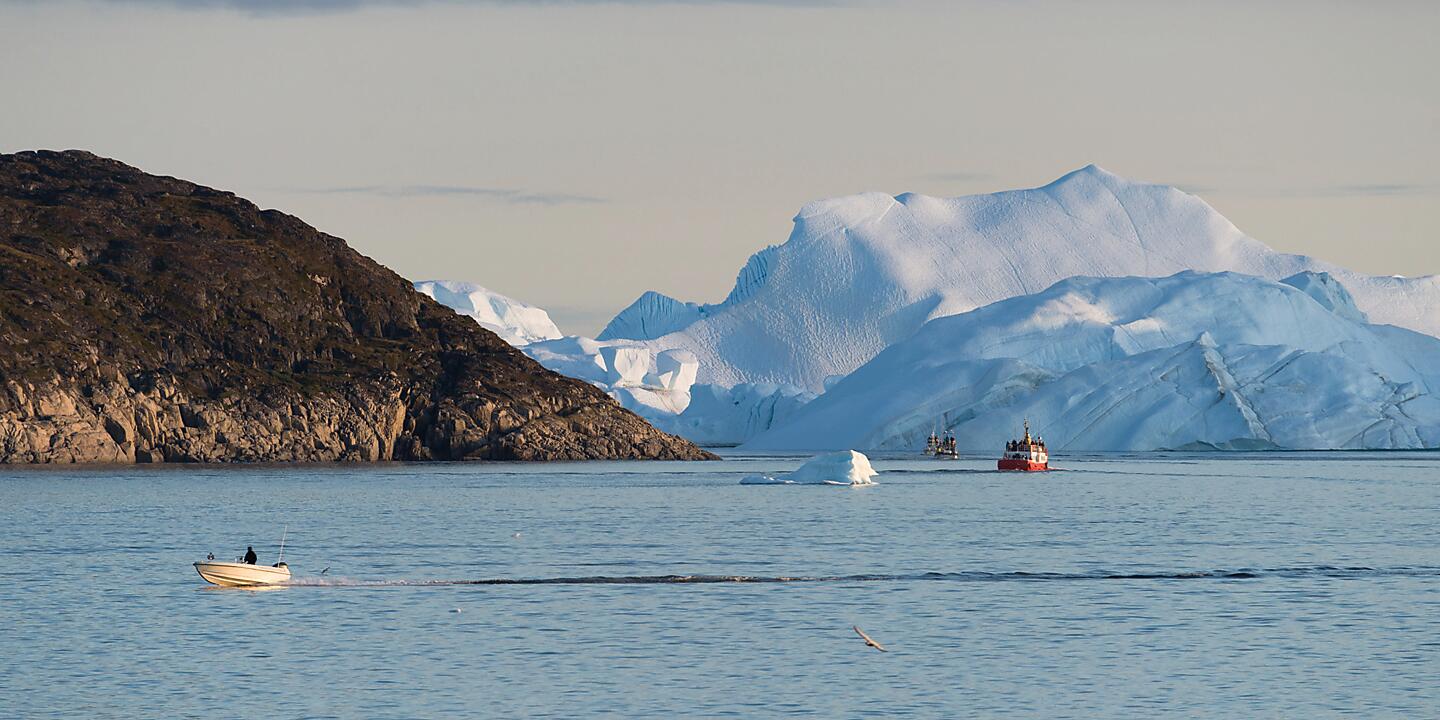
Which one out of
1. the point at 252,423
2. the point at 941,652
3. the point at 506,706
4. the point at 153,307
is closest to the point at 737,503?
the point at 941,652

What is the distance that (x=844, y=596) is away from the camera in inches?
2100

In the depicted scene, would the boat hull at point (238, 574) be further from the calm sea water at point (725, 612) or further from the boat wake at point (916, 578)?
the boat wake at point (916, 578)

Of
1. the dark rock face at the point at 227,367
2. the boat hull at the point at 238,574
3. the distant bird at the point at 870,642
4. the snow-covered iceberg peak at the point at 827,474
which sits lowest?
the distant bird at the point at 870,642

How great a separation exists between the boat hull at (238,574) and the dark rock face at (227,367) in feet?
363

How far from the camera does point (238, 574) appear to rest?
55250 mm

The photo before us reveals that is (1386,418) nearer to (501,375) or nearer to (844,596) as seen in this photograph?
(501,375)

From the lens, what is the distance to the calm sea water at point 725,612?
36.5m

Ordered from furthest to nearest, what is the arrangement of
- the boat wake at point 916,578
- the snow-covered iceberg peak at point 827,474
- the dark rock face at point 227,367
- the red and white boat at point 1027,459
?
the dark rock face at point 227,367
the red and white boat at point 1027,459
the snow-covered iceberg peak at point 827,474
the boat wake at point 916,578

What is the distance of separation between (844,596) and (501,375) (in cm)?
13825

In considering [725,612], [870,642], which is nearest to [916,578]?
[725,612]

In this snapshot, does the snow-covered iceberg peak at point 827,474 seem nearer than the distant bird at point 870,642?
No

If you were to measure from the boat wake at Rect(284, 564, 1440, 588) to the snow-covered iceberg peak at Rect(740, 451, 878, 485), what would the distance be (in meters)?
66.6

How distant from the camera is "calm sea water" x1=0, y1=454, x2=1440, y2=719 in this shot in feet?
120

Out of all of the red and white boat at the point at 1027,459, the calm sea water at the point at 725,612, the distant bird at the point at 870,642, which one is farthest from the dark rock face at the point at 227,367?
the distant bird at the point at 870,642
